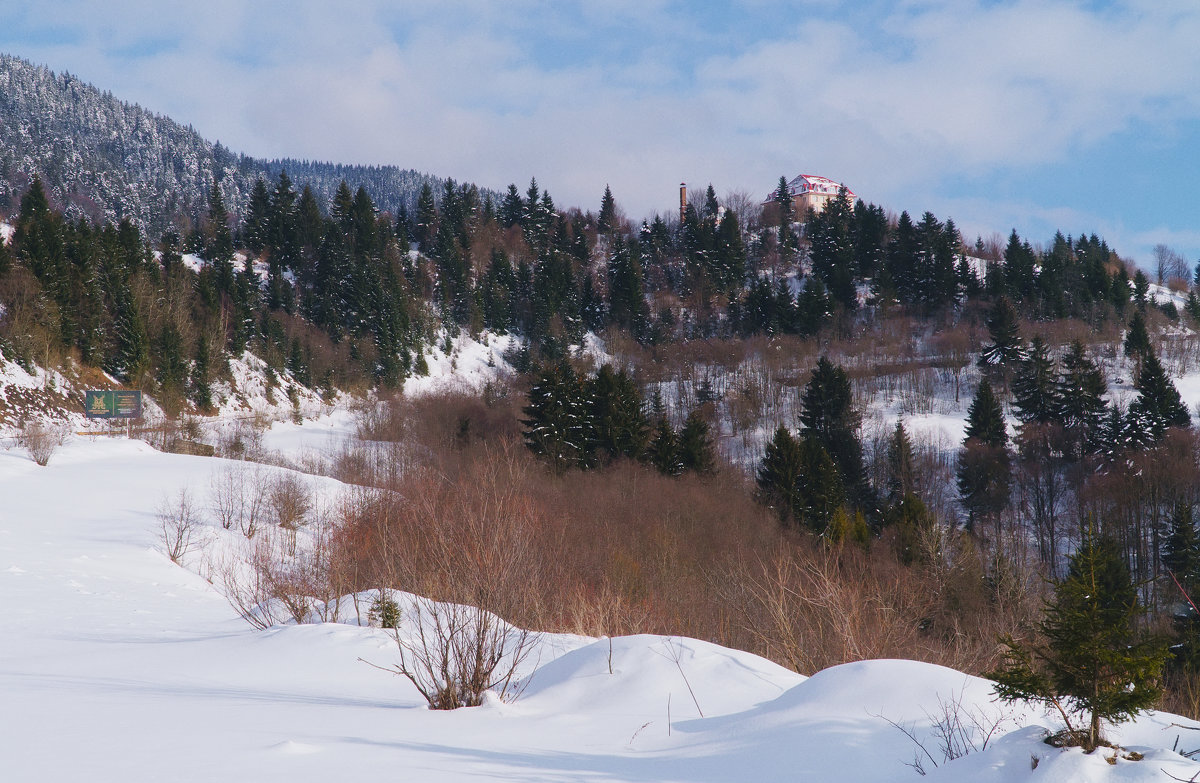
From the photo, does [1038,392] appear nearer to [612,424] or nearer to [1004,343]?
[1004,343]

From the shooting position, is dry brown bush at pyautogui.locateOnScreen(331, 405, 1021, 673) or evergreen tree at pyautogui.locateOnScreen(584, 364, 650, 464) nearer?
dry brown bush at pyautogui.locateOnScreen(331, 405, 1021, 673)

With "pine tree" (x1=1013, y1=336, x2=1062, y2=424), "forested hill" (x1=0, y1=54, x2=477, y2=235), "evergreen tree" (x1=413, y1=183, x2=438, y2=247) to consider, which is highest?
"forested hill" (x1=0, y1=54, x2=477, y2=235)

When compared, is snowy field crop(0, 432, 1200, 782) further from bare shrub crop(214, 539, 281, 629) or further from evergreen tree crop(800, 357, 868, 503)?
evergreen tree crop(800, 357, 868, 503)

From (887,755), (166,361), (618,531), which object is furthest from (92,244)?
(887,755)

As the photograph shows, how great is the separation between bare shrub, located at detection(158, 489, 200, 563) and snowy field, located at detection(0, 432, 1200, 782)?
A: 13.4 m

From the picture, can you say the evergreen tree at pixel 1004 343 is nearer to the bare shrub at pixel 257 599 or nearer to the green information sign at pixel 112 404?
the bare shrub at pixel 257 599

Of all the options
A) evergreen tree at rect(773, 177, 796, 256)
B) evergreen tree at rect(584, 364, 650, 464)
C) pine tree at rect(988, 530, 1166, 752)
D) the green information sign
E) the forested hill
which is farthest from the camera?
the forested hill

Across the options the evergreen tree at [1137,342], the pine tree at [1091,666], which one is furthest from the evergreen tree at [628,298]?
the pine tree at [1091,666]

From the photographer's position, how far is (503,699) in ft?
24.9

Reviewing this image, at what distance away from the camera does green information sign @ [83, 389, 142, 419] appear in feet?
138

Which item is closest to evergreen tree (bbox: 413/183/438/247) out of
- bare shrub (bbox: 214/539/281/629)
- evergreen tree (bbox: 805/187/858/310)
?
evergreen tree (bbox: 805/187/858/310)

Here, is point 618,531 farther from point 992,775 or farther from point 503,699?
point 992,775

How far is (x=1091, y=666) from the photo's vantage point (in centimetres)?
424

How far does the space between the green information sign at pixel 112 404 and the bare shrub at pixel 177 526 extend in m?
16.6
